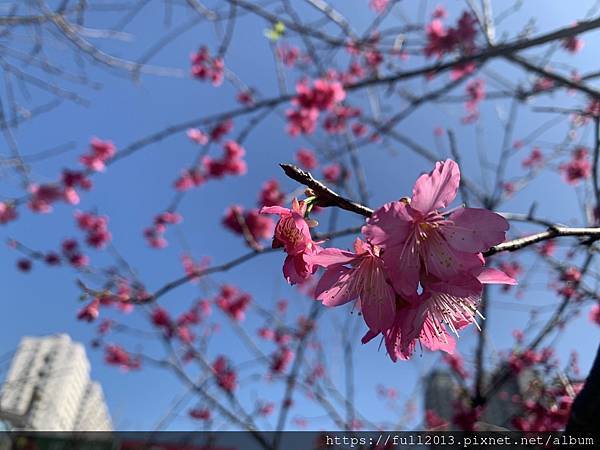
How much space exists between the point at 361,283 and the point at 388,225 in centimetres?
20

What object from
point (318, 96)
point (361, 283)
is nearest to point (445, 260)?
point (361, 283)

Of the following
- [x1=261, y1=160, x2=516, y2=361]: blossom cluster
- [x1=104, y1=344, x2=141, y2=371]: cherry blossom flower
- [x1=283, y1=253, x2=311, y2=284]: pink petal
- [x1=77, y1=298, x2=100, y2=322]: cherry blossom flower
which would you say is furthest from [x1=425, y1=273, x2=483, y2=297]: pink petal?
[x1=104, y1=344, x2=141, y2=371]: cherry blossom flower

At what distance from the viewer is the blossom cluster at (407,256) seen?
74cm

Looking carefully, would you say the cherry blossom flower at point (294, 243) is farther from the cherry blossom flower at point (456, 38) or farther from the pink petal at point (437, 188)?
the cherry blossom flower at point (456, 38)

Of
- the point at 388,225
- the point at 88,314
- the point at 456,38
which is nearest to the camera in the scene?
the point at 388,225

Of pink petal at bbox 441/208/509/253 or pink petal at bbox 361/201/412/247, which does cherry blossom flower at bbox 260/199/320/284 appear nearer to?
pink petal at bbox 361/201/412/247

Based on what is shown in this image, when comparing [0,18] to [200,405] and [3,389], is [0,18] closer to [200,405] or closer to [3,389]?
[3,389]

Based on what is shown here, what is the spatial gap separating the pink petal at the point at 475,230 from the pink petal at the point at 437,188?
0.03m

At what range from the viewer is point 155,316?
628 cm

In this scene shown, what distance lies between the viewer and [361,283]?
0.89 m

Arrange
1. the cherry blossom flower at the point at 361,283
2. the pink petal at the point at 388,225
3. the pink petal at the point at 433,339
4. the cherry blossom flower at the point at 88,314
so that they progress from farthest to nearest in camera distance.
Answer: the cherry blossom flower at the point at 88,314
the pink petal at the point at 433,339
the cherry blossom flower at the point at 361,283
the pink petal at the point at 388,225

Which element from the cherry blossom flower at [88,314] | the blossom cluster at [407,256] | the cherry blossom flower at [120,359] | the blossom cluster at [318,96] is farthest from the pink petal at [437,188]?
the cherry blossom flower at [120,359]

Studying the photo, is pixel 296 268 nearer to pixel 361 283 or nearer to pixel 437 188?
pixel 361 283

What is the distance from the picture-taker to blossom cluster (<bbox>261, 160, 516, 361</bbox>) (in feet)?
2.44
